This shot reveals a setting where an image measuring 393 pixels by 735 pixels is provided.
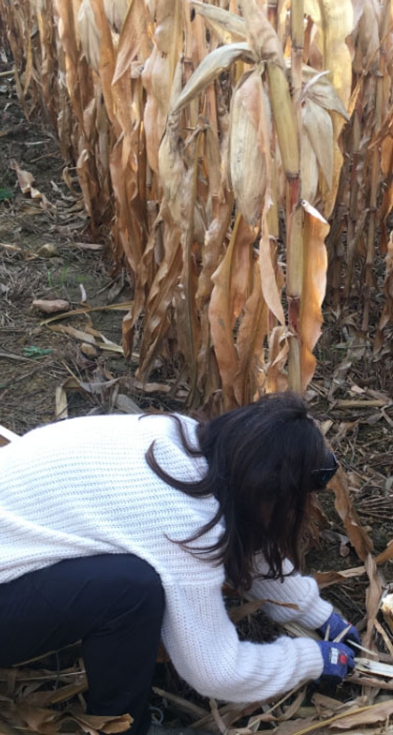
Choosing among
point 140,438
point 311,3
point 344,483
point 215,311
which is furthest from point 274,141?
point 344,483

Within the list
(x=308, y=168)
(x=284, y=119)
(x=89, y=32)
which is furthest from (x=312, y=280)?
(x=89, y=32)

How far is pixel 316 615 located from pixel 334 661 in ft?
0.40

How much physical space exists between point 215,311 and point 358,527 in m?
0.59

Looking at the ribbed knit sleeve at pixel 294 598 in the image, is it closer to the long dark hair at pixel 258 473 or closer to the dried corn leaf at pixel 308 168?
the long dark hair at pixel 258 473

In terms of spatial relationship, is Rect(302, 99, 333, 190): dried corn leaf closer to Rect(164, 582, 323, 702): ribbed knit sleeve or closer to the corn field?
the corn field

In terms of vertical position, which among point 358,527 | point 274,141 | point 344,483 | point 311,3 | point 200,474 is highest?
point 311,3

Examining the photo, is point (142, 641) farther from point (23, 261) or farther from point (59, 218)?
point (59, 218)

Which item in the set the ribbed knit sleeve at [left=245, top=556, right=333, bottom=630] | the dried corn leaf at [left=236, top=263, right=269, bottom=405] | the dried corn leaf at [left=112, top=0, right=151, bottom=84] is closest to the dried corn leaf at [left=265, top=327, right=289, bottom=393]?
the dried corn leaf at [left=236, top=263, right=269, bottom=405]

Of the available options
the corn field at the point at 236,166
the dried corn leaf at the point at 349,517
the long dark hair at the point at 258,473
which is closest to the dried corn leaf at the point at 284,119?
the corn field at the point at 236,166

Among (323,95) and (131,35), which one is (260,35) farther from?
(131,35)

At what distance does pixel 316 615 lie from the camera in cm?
163

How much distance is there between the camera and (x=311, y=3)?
1.51 meters

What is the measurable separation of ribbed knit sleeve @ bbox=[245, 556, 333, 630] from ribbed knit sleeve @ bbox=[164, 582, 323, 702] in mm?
164

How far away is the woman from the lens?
Result: 4.26 feet
